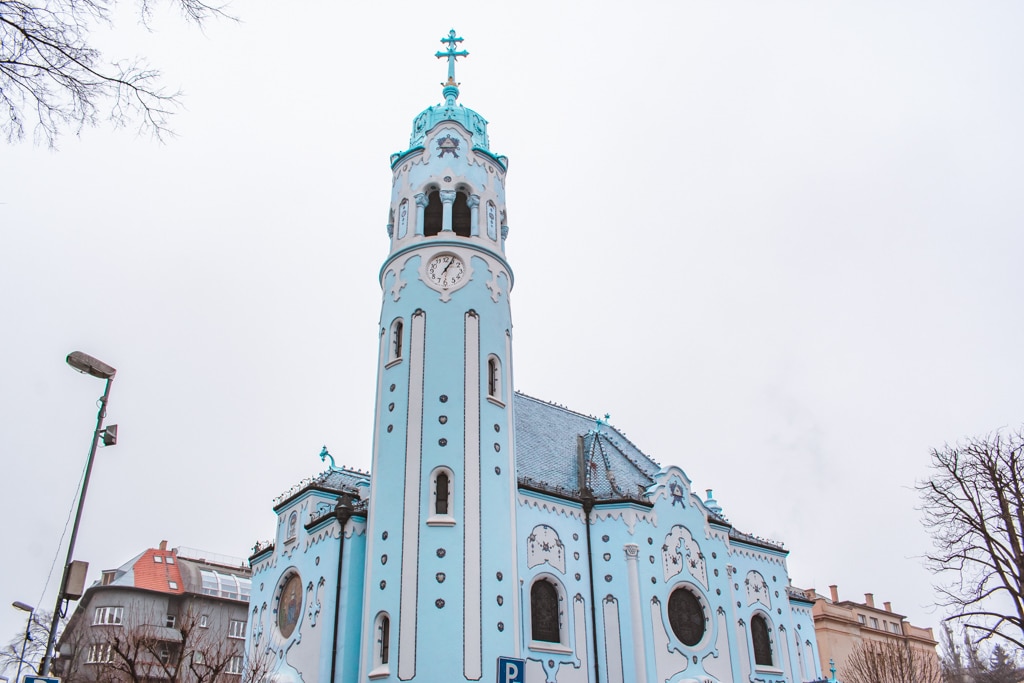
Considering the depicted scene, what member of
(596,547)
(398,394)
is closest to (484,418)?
(398,394)

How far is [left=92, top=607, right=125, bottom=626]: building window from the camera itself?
57938mm

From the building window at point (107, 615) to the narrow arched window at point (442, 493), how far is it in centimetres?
4296

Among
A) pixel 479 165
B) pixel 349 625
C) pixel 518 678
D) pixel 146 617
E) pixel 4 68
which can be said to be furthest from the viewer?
pixel 146 617

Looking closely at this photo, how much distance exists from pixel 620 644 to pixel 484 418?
28.6 ft

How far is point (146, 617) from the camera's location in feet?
180

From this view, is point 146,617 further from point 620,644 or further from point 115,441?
point 115,441

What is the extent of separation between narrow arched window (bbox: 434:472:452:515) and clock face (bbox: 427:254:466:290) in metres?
7.06

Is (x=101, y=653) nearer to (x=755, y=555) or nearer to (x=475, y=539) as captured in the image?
(x=475, y=539)

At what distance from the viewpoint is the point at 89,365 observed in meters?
15.0

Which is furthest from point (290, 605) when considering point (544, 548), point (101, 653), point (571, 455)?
point (101, 653)

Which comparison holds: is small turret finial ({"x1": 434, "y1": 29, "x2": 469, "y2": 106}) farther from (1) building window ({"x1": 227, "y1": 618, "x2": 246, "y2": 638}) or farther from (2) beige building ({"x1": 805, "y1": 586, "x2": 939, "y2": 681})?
(1) building window ({"x1": 227, "y1": 618, "x2": 246, "y2": 638})

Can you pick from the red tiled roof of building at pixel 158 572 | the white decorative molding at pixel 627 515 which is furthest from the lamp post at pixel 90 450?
the red tiled roof of building at pixel 158 572

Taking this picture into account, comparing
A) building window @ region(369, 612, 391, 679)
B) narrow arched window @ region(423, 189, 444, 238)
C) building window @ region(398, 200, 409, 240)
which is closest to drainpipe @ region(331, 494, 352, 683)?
building window @ region(369, 612, 391, 679)

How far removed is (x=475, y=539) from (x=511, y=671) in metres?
10.8
